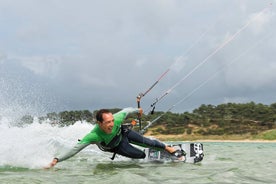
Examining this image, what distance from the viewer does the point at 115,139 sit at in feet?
45.9

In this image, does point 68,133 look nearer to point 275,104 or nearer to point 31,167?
point 31,167

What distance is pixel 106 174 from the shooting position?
11.6 m

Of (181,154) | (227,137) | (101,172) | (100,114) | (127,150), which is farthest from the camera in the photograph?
(227,137)

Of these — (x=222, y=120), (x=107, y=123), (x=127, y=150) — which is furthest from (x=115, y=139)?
(x=222, y=120)

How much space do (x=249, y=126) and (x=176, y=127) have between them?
51.9 feet

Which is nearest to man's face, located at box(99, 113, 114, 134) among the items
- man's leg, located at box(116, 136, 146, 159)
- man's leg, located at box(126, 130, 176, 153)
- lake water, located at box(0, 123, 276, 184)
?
lake water, located at box(0, 123, 276, 184)

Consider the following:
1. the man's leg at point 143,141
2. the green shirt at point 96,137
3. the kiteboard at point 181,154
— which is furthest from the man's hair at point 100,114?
the kiteboard at point 181,154

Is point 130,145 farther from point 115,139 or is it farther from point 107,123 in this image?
point 107,123

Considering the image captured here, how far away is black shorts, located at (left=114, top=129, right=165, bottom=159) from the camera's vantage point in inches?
566

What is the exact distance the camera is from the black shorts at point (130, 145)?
14.4 m

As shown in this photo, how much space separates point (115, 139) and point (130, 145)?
0.85 meters

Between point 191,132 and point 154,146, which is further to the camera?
point 191,132

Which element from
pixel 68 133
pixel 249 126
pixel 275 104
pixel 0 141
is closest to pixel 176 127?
pixel 249 126

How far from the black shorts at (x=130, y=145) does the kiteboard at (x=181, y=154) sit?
592 millimetres
